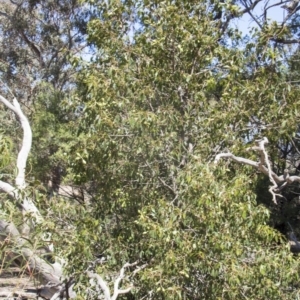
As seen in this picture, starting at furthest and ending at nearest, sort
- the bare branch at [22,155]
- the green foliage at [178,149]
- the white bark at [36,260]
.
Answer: the bare branch at [22,155] → the green foliage at [178,149] → the white bark at [36,260]

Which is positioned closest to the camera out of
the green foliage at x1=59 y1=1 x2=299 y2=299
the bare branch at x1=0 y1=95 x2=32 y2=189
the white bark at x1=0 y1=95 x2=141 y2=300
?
the white bark at x1=0 y1=95 x2=141 y2=300

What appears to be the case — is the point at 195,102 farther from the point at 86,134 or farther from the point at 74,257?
the point at 74,257

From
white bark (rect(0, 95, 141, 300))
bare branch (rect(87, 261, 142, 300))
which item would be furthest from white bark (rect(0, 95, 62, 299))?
bare branch (rect(87, 261, 142, 300))

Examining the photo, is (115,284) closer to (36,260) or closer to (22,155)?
(36,260)

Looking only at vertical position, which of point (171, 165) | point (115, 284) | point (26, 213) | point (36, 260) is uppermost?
point (171, 165)

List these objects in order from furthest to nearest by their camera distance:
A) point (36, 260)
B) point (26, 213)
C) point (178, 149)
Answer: point (178, 149) < point (26, 213) < point (36, 260)

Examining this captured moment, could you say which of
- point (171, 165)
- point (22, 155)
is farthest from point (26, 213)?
point (171, 165)

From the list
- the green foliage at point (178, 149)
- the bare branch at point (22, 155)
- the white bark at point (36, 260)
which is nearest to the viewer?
the white bark at point (36, 260)

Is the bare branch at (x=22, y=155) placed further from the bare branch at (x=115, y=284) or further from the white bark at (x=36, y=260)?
the bare branch at (x=115, y=284)

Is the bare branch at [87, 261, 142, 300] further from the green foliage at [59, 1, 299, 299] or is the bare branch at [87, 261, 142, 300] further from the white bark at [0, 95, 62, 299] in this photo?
the white bark at [0, 95, 62, 299]

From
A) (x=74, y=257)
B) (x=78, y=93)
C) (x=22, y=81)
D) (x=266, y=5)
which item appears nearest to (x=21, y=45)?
(x=22, y=81)

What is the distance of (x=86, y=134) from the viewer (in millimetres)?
4949

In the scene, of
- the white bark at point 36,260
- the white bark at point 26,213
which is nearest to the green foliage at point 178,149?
the white bark at point 36,260

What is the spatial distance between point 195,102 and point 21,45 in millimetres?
11554
